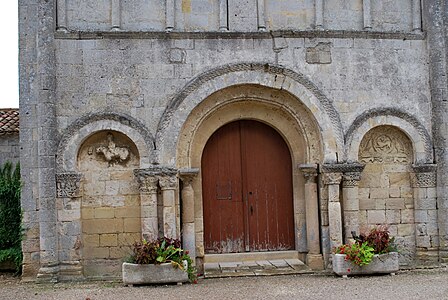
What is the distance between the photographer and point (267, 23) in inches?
411

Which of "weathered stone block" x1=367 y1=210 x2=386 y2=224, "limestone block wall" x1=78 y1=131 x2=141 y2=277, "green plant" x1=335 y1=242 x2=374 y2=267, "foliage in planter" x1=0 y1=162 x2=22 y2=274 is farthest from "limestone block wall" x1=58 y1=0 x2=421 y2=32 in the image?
"green plant" x1=335 y1=242 x2=374 y2=267

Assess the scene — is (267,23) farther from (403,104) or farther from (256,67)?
(403,104)

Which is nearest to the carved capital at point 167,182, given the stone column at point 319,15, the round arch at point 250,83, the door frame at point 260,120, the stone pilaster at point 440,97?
the round arch at point 250,83

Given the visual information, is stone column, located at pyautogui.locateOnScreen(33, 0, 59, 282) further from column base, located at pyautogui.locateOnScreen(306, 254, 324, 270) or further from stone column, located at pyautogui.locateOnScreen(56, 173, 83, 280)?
column base, located at pyautogui.locateOnScreen(306, 254, 324, 270)

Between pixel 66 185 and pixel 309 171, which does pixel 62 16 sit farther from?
pixel 309 171

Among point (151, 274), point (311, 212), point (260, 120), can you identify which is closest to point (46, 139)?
point (151, 274)

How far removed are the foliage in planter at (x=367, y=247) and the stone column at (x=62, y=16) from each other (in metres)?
6.27

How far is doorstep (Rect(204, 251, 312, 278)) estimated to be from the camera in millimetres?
10000

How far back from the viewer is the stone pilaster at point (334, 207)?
1020 cm

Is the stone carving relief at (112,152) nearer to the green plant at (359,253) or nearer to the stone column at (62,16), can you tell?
the stone column at (62,16)

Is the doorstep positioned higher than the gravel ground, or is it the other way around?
the doorstep

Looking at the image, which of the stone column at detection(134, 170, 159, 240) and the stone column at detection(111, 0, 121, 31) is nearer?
the stone column at detection(134, 170, 159, 240)

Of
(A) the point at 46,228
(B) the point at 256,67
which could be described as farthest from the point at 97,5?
(A) the point at 46,228

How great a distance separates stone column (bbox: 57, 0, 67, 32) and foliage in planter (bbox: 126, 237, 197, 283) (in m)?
4.07
